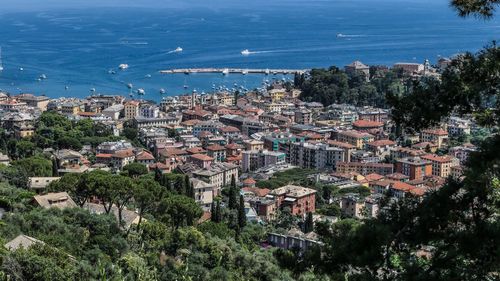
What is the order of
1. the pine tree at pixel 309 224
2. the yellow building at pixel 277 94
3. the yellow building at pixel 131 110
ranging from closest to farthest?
the pine tree at pixel 309 224 < the yellow building at pixel 131 110 < the yellow building at pixel 277 94

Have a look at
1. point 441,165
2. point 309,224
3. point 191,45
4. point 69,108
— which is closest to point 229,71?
point 191,45

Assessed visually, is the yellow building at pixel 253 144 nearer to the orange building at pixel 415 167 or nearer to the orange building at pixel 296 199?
the orange building at pixel 415 167

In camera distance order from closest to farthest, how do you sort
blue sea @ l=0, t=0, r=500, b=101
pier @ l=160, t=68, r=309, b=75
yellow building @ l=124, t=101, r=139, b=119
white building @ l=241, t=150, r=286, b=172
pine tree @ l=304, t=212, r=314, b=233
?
pine tree @ l=304, t=212, r=314, b=233
white building @ l=241, t=150, r=286, b=172
yellow building @ l=124, t=101, r=139, b=119
blue sea @ l=0, t=0, r=500, b=101
pier @ l=160, t=68, r=309, b=75

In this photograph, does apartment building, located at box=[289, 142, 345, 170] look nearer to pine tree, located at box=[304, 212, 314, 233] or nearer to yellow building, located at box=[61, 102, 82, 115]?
pine tree, located at box=[304, 212, 314, 233]

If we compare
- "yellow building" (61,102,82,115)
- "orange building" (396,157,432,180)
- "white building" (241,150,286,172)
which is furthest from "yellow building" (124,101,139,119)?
"orange building" (396,157,432,180)

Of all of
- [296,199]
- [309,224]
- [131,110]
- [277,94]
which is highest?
[309,224]

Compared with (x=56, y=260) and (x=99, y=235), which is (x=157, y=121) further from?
(x=56, y=260)

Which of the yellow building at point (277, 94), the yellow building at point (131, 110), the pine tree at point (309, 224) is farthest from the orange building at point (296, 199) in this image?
the yellow building at point (277, 94)

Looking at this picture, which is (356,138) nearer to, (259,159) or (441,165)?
(259,159)
